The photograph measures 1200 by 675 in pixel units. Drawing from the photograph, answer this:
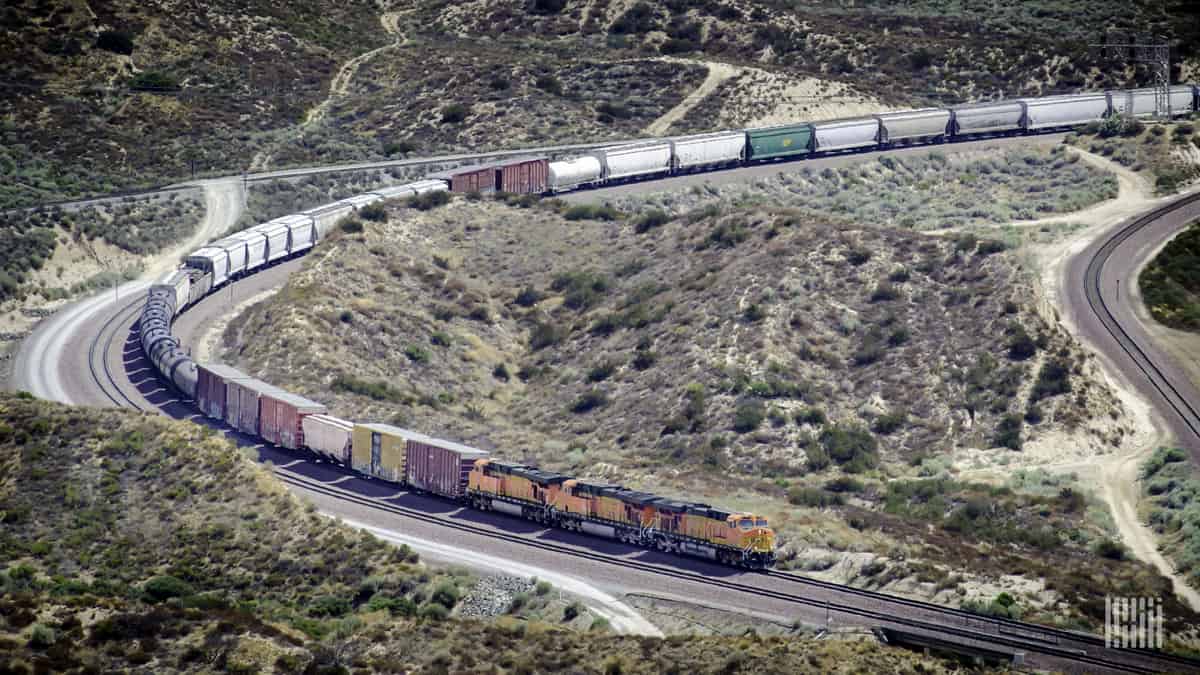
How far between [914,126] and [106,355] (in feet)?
178

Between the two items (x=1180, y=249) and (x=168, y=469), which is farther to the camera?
(x=1180, y=249)

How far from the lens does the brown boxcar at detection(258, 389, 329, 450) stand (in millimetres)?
60000

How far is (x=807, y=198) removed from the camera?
3905 inches

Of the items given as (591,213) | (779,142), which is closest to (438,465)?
(591,213)

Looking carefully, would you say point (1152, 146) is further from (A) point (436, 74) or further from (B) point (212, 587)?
(B) point (212, 587)

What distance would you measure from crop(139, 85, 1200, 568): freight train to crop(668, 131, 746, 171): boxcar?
9 cm

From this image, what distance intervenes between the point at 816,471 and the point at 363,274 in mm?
29049

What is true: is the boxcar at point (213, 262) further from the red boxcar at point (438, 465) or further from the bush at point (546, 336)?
the red boxcar at point (438, 465)

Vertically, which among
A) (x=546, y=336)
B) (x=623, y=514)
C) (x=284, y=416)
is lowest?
(x=623, y=514)

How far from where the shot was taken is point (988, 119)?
357 ft

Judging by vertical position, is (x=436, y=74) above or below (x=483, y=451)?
above

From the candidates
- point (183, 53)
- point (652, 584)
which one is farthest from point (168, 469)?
point (183, 53)

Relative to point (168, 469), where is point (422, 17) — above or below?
above

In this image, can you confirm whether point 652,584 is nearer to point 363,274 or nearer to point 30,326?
point 363,274
